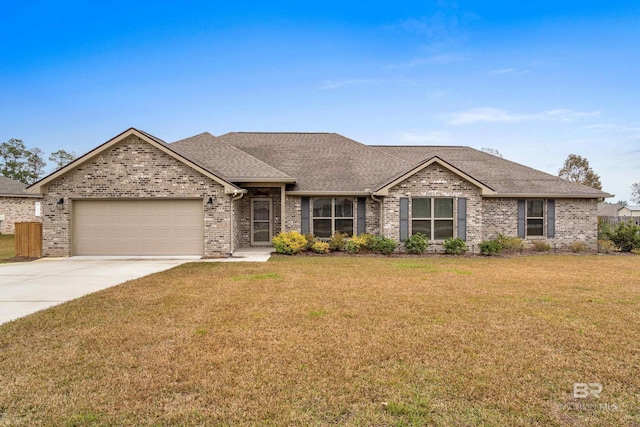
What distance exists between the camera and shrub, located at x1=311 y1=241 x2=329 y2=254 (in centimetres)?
1463

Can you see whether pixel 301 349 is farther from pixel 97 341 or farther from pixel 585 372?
pixel 585 372

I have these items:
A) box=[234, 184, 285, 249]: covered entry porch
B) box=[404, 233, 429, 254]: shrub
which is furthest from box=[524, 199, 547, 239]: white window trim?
box=[234, 184, 285, 249]: covered entry porch

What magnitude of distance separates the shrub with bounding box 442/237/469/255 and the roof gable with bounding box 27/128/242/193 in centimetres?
884

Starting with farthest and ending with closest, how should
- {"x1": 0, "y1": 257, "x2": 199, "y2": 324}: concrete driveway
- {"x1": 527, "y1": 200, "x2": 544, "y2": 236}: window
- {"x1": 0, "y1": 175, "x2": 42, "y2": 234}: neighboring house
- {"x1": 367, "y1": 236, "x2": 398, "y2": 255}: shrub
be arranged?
{"x1": 0, "y1": 175, "x2": 42, "y2": 234}: neighboring house < {"x1": 527, "y1": 200, "x2": 544, "y2": 236}: window < {"x1": 367, "y1": 236, "x2": 398, "y2": 255}: shrub < {"x1": 0, "y1": 257, "x2": 199, "y2": 324}: concrete driveway

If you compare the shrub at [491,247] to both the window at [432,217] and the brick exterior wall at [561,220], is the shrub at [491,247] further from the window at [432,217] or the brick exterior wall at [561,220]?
the brick exterior wall at [561,220]

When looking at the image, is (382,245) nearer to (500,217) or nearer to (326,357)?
(500,217)

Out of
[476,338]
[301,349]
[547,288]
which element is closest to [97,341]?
[301,349]

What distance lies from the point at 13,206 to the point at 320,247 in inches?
1171

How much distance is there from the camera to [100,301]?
6781 mm

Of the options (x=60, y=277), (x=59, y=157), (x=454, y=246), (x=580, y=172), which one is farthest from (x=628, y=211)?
(x=59, y=157)

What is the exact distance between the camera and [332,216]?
625 inches

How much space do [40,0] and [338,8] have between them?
46.3 feet

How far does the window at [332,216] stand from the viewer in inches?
625

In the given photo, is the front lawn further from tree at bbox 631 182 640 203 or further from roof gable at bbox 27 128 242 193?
tree at bbox 631 182 640 203
